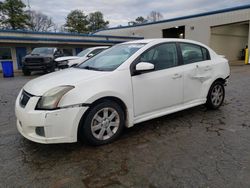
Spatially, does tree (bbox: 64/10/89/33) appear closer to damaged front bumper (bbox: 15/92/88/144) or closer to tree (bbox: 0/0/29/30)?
tree (bbox: 0/0/29/30)

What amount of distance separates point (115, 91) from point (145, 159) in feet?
3.43

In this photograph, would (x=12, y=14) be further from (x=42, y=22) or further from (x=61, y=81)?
(x=61, y=81)

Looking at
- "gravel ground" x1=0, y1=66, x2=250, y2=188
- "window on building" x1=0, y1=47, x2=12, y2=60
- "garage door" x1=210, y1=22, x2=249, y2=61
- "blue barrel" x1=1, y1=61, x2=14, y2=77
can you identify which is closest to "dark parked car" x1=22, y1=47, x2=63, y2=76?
"blue barrel" x1=1, y1=61, x2=14, y2=77

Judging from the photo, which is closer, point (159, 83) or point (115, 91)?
point (115, 91)

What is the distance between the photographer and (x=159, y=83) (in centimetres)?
357

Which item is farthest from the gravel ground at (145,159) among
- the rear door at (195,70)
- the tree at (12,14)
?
the tree at (12,14)

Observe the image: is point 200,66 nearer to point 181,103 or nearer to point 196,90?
point 196,90

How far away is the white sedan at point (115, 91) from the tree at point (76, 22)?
4547 cm

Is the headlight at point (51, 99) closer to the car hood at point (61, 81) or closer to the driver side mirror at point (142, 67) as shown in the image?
the car hood at point (61, 81)

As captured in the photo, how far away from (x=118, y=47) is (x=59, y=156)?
2.35 m

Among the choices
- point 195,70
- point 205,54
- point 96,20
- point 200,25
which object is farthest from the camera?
point 96,20

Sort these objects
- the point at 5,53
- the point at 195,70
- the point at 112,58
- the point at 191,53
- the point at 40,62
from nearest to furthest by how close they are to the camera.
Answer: the point at 112,58, the point at 195,70, the point at 191,53, the point at 40,62, the point at 5,53

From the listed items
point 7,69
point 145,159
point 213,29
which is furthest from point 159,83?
point 213,29

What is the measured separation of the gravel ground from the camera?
232 centimetres
